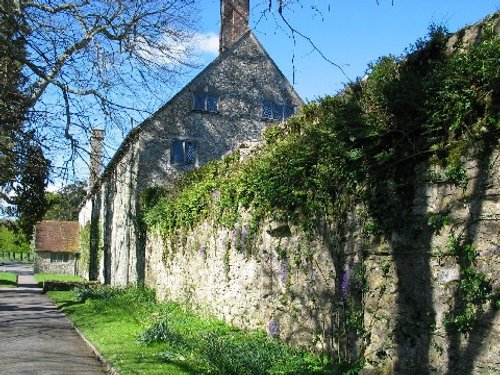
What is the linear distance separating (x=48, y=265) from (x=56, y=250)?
211 cm

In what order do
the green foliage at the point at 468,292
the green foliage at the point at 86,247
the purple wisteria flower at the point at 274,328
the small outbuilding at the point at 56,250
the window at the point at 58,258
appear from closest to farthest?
the green foliage at the point at 468,292 < the purple wisteria flower at the point at 274,328 < the green foliage at the point at 86,247 < the small outbuilding at the point at 56,250 < the window at the point at 58,258

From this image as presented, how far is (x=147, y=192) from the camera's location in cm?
2053

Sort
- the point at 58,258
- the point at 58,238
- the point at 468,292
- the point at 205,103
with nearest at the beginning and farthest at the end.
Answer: the point at 468,292
the point at 205,103
the point at 58,238
the point at 58,258

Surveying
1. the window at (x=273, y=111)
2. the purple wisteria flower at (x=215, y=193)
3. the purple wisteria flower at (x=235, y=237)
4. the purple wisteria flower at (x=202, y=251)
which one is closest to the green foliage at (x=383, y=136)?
the purple wisteria flower at (x=235, y=237)

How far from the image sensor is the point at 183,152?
2508 cm

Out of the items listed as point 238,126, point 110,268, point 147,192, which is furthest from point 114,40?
point 110,268

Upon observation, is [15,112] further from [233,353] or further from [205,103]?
[205,103]

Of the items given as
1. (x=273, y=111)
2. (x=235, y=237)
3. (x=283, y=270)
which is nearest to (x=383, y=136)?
(x=283, y=270)

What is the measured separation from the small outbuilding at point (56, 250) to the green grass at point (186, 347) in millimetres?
45328

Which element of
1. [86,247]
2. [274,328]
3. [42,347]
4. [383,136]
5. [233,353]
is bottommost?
[42,347]

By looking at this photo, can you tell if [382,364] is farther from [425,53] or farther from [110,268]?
[110,268]

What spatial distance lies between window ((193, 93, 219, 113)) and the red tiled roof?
35.9 m

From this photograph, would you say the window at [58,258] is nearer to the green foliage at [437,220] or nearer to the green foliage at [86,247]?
the green foliage at [86,247]

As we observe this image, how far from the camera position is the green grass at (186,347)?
7.19 m
